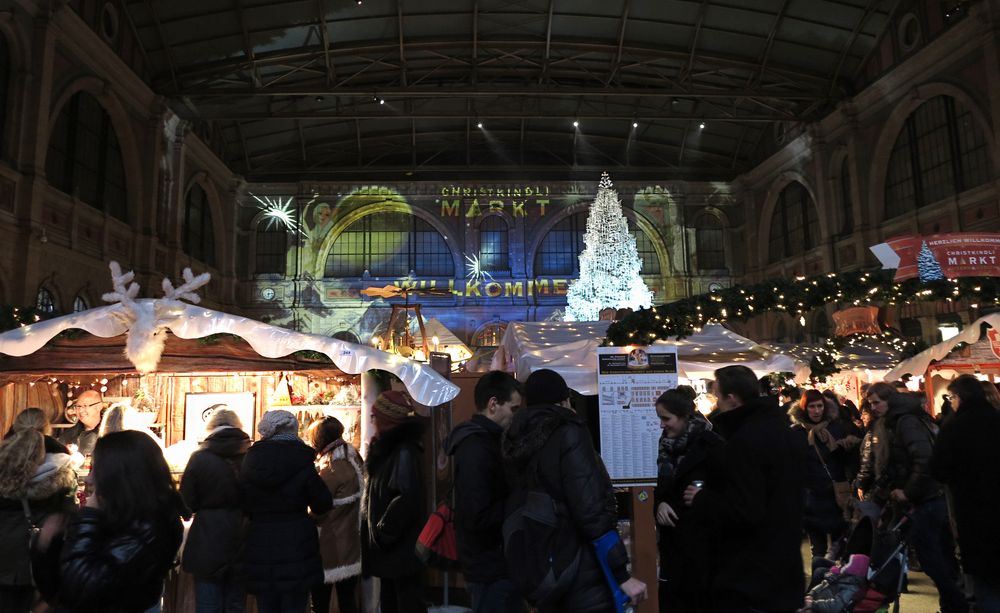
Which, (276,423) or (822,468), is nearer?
(276,423)

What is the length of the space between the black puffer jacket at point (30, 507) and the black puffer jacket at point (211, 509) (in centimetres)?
55

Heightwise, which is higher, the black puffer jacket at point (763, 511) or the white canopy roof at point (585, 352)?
the white canopy roof at point (585, 352)

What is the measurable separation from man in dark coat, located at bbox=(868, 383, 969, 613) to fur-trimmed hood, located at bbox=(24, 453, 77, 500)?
503cm

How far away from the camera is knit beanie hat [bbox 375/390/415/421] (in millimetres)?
3605

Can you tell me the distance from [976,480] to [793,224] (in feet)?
65.0

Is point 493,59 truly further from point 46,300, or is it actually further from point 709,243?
point 46,300

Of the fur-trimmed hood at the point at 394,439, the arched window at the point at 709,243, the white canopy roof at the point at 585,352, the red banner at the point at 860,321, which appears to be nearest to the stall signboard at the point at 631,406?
the fur-trimmed hood at the point at 394,439

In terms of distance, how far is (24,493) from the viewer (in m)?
3.29

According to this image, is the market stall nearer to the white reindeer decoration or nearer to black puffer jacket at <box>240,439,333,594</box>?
black puffer jacket at <box>240,439,333,594</box>

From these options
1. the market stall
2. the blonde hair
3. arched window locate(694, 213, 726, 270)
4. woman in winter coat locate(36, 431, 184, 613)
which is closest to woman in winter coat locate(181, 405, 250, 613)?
the blonde hair

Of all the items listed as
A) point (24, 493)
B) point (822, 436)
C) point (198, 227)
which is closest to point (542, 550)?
point (24, 493)

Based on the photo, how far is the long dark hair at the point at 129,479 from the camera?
7.36ft

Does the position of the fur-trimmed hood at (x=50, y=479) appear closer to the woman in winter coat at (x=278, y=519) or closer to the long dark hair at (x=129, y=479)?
the woman in winter coat at (x=278, y=519)

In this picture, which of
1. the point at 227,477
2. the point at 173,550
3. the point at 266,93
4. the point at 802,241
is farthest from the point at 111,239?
the point at 802,241
